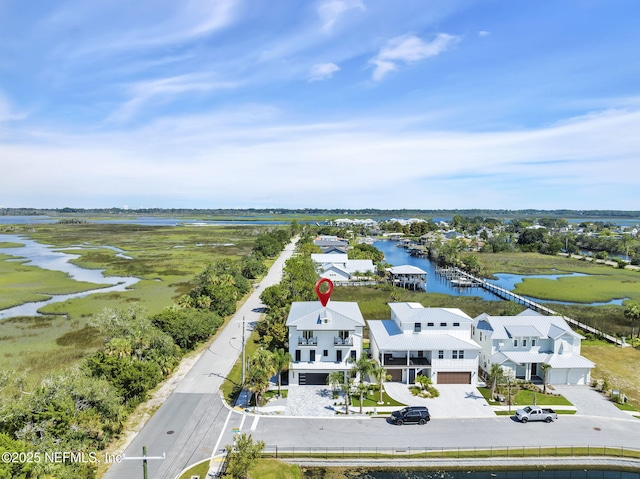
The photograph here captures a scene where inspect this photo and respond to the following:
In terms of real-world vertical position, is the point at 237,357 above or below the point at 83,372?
below

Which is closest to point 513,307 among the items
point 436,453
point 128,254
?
point 436,453

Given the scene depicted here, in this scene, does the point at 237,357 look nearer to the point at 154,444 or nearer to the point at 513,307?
the point at 154,444

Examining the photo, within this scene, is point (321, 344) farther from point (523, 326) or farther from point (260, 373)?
point (523, 326)

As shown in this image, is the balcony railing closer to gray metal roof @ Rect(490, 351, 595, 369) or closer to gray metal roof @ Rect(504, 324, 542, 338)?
gray metal roof @ Rect(490, 351, 595, 369)

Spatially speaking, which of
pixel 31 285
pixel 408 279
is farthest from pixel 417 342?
pixel 31 285

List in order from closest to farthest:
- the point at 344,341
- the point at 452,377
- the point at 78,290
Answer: the point at 344,341
the point at 452,377
the point at 78,290

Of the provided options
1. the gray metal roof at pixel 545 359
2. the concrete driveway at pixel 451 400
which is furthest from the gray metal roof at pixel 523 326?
the concrete driveway at pixel 451 400
